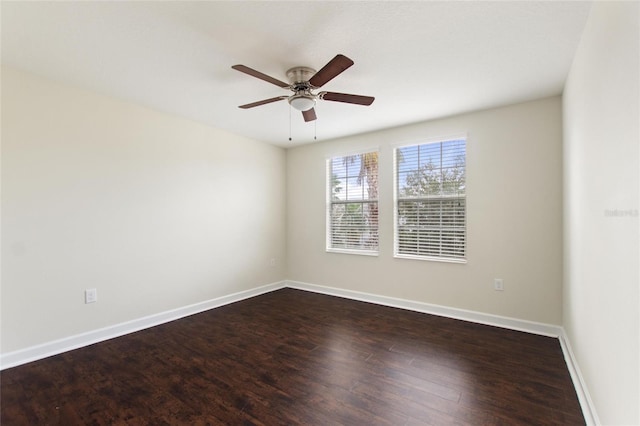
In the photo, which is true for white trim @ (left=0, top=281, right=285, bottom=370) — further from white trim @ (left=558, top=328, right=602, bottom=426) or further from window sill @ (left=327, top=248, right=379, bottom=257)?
white trim @ (left=558, top=328, right=602, bottom=426)

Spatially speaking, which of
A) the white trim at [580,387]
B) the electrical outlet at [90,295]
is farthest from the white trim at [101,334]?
the white trim at [580,387]

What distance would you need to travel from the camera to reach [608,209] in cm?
150

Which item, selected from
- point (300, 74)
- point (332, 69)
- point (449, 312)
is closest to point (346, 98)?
point (300, 74)

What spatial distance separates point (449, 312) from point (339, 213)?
2.09 meters

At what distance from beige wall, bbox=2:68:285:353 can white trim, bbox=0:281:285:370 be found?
58 mm

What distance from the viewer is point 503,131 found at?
331 cm

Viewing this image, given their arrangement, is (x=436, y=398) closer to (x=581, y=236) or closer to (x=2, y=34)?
(x=581, y=236)

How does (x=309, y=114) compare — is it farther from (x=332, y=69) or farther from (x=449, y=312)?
(x=449, y=312)

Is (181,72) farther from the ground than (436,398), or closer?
farther from the ground

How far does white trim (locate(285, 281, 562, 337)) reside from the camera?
3.08m

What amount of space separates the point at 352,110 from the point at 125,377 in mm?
3304

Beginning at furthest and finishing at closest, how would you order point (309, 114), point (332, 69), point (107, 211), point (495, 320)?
point (495, 320)
point (107, 211)
point (309, 114)
point (332, 69)

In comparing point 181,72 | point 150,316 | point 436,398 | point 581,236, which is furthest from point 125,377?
point 581,236

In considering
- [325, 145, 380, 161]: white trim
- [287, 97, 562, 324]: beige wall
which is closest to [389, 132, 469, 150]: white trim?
[287, 97, 562, 324]: beige wall
